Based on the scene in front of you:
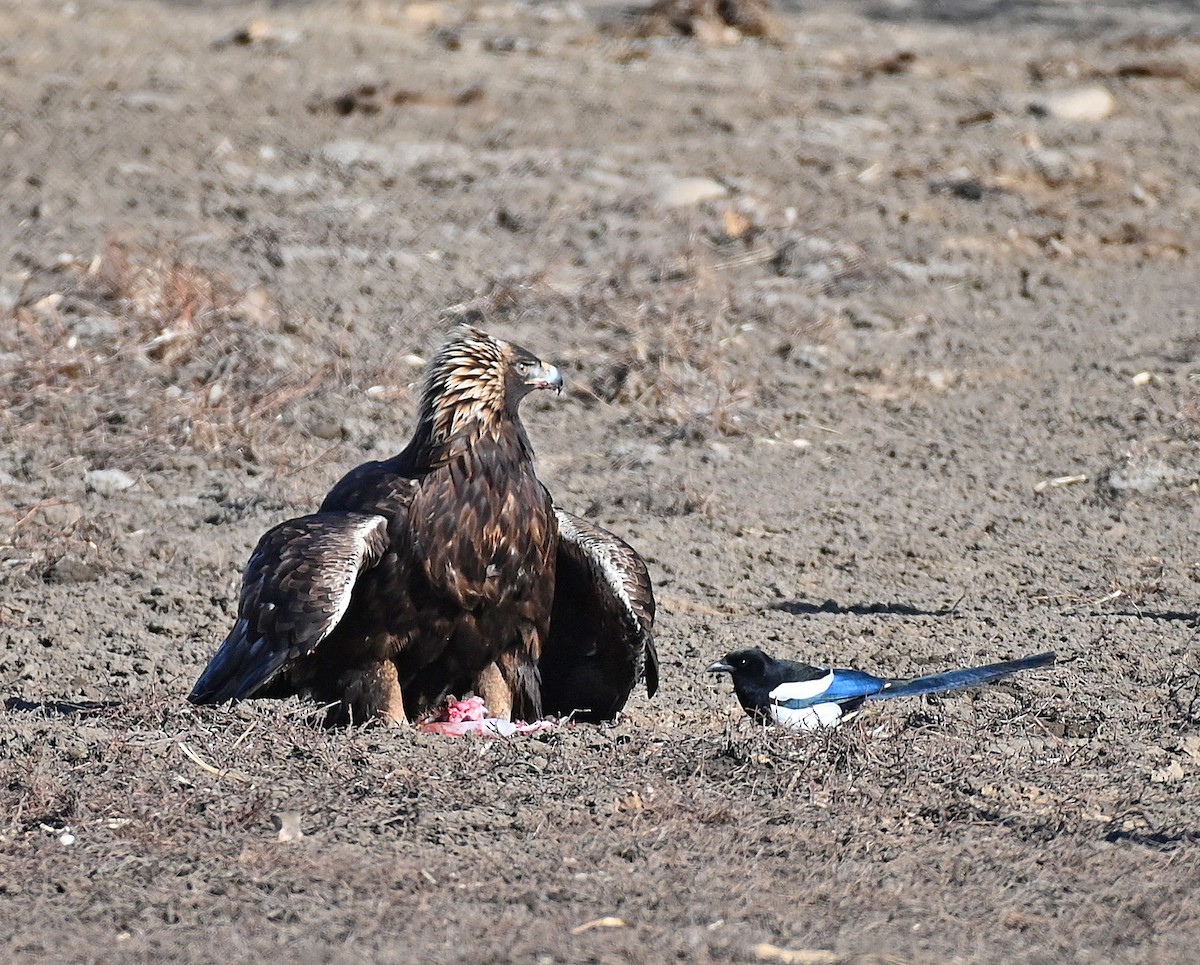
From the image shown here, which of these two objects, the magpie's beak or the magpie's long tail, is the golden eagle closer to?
the magpie's beak

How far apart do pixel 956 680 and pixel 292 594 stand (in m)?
2.09

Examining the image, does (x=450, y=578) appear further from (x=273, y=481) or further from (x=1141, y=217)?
(x=1141, y=217)

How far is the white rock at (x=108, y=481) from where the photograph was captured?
831 cm

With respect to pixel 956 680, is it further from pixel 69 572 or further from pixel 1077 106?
pixel 1077 106

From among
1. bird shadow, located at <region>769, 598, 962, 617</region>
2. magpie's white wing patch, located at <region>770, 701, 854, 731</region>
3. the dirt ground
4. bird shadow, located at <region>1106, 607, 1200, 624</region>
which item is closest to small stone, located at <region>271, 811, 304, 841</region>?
the dirt ground

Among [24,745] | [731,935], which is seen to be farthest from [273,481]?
[731,935]

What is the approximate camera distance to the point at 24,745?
5.02 meters

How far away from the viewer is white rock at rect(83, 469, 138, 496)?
8.31 metres

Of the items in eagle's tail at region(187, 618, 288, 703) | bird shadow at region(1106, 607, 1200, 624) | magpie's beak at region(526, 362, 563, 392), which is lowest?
bird shadow at region(1106, 607, 1200, 624)

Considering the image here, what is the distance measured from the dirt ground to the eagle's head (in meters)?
1.01

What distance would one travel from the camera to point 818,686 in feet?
18.8

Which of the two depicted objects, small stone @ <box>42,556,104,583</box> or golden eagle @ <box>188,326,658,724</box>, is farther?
small stone @ <box>42,556,104,583</box>

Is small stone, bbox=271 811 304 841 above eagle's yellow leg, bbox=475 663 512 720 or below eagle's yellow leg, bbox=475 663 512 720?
above

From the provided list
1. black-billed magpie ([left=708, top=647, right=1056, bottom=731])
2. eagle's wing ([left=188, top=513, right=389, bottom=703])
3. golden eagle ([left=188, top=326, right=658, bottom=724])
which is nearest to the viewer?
eagle's wing ([left=188, top=513, right=389, bottom=703])
